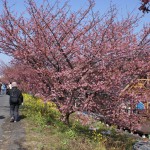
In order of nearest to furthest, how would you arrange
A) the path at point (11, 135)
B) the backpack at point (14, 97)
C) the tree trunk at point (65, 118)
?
the path at point (11, 135) → the tree trunk at point (65, 118) → the backpack at point (14, 97)

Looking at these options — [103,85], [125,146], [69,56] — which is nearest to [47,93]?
[69,56]

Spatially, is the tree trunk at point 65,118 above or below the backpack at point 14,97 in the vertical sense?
below

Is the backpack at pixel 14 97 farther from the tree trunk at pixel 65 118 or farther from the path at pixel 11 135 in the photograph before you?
the tree trunk at pixel 65 118

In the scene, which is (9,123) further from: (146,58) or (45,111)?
(146,58)

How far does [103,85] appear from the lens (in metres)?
9.68

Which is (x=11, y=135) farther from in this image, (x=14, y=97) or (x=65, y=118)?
(x=14, y=97)

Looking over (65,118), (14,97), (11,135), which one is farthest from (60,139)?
(14,97)

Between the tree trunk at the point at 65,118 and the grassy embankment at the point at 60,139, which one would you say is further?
the tree trunk at the point at 65,118

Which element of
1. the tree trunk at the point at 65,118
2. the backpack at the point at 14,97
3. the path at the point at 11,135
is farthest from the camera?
the backpack at the point at 14,97

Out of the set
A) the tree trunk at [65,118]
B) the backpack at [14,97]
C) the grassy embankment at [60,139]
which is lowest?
the grassy embankment at [60,139]

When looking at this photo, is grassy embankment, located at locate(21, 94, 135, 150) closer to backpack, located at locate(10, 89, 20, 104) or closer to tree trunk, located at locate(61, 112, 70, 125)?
tree trunk, located at locate(61, 112, 70, 125)

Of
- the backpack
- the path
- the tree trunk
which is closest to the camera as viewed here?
the path

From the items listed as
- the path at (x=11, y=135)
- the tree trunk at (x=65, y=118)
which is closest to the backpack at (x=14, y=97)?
the path at (x=11, y=135)

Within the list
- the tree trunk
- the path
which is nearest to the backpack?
the path
